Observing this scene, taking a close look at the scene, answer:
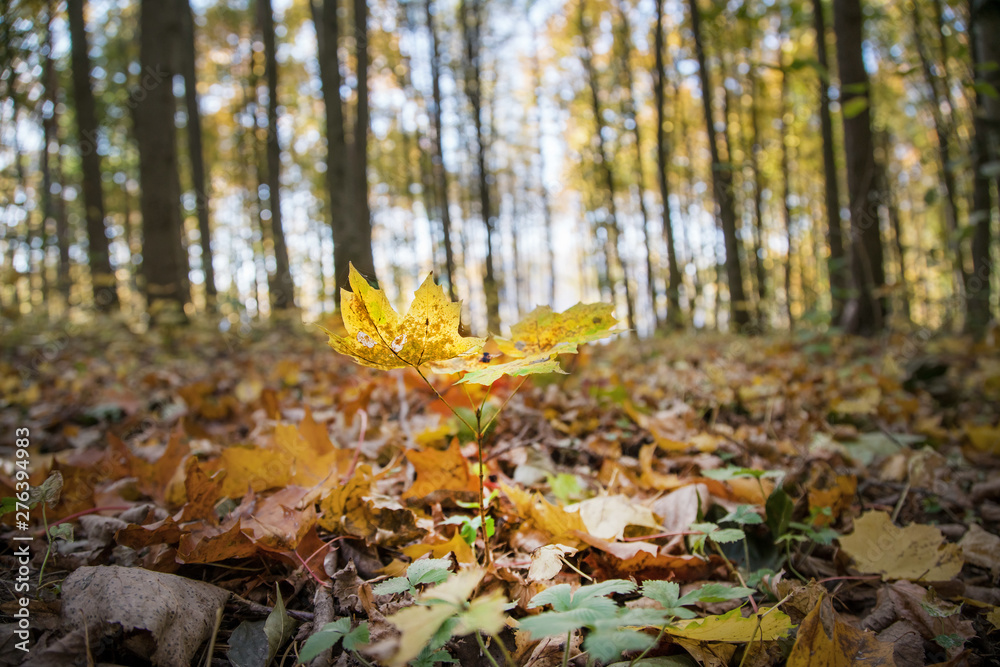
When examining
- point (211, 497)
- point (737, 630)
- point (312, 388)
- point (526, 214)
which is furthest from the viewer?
point (526, 214)

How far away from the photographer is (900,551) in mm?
1164

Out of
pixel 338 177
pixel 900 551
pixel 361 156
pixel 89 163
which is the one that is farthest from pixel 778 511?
pixel 89 163

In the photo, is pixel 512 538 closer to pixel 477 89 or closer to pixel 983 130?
pixel 983 130

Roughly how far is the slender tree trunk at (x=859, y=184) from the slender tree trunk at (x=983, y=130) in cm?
80

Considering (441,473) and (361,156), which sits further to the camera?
(361,156)

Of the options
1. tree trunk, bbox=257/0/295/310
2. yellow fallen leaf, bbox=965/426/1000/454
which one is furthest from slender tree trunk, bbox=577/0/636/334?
yellow fallen leaf, bbox=965/426/1000/454

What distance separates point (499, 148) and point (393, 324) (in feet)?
87.9

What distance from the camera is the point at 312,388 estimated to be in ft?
10.1

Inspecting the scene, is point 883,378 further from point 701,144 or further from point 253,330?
point 701,144

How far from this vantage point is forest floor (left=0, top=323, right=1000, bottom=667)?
805 millimetres

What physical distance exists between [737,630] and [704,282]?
2450 cm

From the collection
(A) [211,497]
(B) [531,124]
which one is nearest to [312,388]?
(A) [211,497]

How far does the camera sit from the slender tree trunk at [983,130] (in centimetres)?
357

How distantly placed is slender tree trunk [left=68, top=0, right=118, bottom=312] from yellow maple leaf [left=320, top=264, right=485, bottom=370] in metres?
8.16
